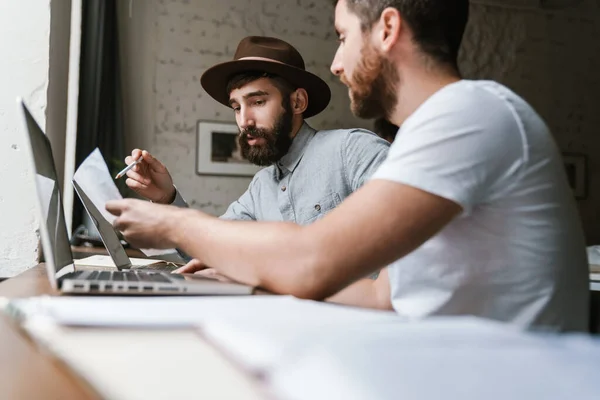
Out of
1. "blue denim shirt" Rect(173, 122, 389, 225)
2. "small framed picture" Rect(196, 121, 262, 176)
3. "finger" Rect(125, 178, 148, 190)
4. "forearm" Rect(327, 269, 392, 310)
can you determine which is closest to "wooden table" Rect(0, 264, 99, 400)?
"forearm" Rect(327, 269, 392, 310)

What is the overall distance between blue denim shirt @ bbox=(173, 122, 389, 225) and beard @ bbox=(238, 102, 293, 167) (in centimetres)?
4

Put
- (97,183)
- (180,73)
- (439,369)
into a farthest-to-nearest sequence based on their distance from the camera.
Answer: (180,73) → (97,183) → (439,369)

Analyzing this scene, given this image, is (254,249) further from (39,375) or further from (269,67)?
(269,67)

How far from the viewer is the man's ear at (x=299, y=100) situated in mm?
2348

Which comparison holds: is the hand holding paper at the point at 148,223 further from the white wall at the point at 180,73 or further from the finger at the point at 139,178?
the white wall at the point at 180,73

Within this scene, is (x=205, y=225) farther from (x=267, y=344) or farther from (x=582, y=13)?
(x=582, y=13)

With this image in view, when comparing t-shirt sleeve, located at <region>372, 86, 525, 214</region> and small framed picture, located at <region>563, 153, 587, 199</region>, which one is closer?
t-shirt sleeve, located at <region>372, 86, 525, 214</region>

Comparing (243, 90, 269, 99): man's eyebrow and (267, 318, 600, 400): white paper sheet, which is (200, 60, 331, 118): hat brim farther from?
(267, 318, 600, 400): white paper sheet

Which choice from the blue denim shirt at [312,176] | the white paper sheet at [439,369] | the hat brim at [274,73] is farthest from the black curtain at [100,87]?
the white paper sheet at [439,369]

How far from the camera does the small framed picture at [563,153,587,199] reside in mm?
5038

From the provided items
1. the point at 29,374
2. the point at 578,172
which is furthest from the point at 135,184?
the point at 578,172

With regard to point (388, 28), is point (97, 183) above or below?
below

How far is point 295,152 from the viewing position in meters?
2.28

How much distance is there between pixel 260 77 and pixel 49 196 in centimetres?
138
